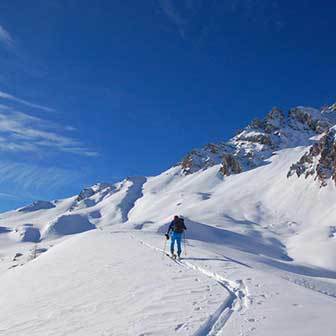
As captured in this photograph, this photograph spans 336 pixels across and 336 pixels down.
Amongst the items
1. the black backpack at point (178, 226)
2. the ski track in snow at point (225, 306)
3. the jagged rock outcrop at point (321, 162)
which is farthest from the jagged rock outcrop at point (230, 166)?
the ski track in snow at point (225, 306)

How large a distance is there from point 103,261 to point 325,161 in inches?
4128

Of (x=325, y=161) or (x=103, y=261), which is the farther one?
(x=325, y=161)

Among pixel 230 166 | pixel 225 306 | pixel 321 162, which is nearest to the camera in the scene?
pixel 225 306

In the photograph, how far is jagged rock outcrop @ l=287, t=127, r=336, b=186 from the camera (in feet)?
364

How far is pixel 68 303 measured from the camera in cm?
1336

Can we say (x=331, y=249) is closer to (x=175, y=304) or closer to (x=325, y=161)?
(x=325, y=161)

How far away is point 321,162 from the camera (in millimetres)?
116000

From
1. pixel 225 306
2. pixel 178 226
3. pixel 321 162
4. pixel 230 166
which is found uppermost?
pixel 230 166

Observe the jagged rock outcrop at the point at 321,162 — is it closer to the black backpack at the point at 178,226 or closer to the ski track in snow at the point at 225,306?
the black backpack at the point at 178,226

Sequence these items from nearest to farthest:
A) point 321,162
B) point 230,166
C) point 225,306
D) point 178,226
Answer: point 225,306 < point 178,226 < point 321,162 < point 230,166

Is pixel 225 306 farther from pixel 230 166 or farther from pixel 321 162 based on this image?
pixel 230 166

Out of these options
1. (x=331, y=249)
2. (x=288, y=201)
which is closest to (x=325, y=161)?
(x=288, y=201)

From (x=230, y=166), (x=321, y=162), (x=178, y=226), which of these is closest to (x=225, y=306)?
(x=178, y=226)

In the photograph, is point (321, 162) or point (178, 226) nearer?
point (178, 226)
